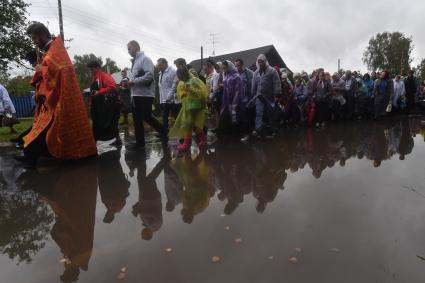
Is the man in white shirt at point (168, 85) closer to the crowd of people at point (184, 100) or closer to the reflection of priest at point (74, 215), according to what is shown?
the crowd of people at point (184, 100)

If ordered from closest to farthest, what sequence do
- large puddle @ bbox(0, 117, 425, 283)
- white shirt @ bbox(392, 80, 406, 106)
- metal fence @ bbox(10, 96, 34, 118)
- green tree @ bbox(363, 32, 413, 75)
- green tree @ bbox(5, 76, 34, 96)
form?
1. large puddle @ bbox(0, 117, 425, 283)
2. white shirt @ bbox(392, 80, 406, 106)
3. metal fence @ bbox(10, 96, 34, 118)
4. green tree @ bbox(5, 76, 34, 96)
5. green tree @ bbox(363, 32, 413, 75)

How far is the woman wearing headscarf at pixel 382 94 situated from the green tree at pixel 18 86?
30237 mm

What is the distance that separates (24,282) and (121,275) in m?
0.63

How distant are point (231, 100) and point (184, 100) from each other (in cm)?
183

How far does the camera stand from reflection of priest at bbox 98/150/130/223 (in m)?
3.64

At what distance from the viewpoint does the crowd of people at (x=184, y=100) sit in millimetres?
5355

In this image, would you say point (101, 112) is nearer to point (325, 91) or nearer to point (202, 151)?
point (202, 151)

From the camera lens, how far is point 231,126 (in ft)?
28.1

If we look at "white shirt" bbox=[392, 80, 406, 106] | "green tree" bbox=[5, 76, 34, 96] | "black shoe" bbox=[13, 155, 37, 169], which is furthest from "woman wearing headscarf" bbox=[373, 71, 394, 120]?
"green tree" bbox=[5, 76, 34, 96]

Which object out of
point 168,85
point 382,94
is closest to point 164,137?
point 168,85

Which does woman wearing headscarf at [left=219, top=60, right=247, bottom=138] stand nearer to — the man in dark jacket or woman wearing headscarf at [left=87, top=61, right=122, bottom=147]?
A: woman wearing headscarf at [left=87, top=61, right=122, bottom=147]

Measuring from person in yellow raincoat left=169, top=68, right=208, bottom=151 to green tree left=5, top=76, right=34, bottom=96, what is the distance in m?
30.6

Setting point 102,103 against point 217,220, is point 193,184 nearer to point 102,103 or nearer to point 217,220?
point 217,220

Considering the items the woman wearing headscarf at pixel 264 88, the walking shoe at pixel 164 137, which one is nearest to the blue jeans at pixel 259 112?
the woman wearing headscarf at pixel 264 88
